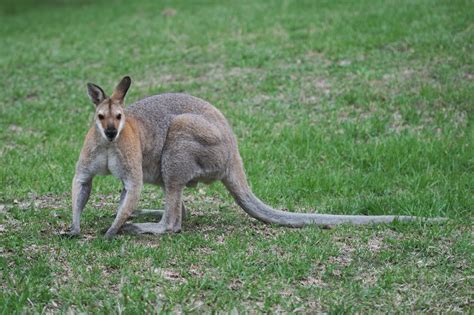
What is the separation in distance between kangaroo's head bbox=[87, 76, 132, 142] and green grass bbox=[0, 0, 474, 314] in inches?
31.2

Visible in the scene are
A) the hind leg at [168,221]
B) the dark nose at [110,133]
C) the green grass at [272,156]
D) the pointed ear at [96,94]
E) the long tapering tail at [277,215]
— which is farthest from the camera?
the long tapering tail at [277,215]

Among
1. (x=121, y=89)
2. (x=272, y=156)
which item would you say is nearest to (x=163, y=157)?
(x=121, y=89)

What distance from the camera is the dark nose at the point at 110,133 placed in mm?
5402

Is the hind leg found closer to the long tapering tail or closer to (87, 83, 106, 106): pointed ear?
the long tapering tail

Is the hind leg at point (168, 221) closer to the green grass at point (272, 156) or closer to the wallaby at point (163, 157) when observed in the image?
the wallaby at point (163, 157)

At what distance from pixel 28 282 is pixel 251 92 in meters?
6.25

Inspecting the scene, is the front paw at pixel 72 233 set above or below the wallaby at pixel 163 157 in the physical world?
below

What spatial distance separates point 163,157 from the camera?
19.2 ft

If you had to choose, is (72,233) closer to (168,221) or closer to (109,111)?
(168,221)

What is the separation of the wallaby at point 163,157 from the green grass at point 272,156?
186 millimetres

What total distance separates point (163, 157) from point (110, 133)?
589 millimetres

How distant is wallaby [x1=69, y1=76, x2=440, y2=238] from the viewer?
5.61m

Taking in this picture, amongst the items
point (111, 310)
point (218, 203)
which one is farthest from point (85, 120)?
point (111, 310)

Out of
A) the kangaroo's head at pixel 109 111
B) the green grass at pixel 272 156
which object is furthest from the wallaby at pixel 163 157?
the green grass at pixel 272 156
